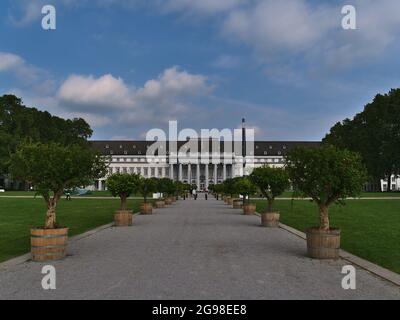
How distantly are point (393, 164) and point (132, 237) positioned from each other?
64.8 metres

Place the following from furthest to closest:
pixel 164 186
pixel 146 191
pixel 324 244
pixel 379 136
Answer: pixel 379 136, pixel 164 186, pixel 146 191, pixel 324 244

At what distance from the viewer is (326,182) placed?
12016mm

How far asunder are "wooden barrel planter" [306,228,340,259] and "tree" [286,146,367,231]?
46cm

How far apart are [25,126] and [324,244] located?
77.2 metres

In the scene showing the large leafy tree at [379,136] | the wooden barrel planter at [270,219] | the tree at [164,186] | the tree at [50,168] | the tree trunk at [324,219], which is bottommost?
the wooden barrel planter at [270,219]

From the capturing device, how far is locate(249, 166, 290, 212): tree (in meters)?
22.2

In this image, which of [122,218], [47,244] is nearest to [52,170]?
[47,244]

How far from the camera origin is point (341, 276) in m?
9.23

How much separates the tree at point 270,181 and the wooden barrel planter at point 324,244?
10129 mm

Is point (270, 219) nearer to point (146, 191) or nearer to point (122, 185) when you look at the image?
point (122, 185)

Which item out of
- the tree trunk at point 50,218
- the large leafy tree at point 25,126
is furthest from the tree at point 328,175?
the large leafy tree at point 25,126

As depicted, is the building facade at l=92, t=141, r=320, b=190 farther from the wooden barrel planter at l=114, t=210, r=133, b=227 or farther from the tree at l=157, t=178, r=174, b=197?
the wooden barrel planter at l=114, t=210, r=133, b=227

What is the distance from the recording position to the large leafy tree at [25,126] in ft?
235

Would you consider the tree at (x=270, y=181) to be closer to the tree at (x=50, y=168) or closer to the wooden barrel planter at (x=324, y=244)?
the wooden barrel planter at (x=324, y=244)
